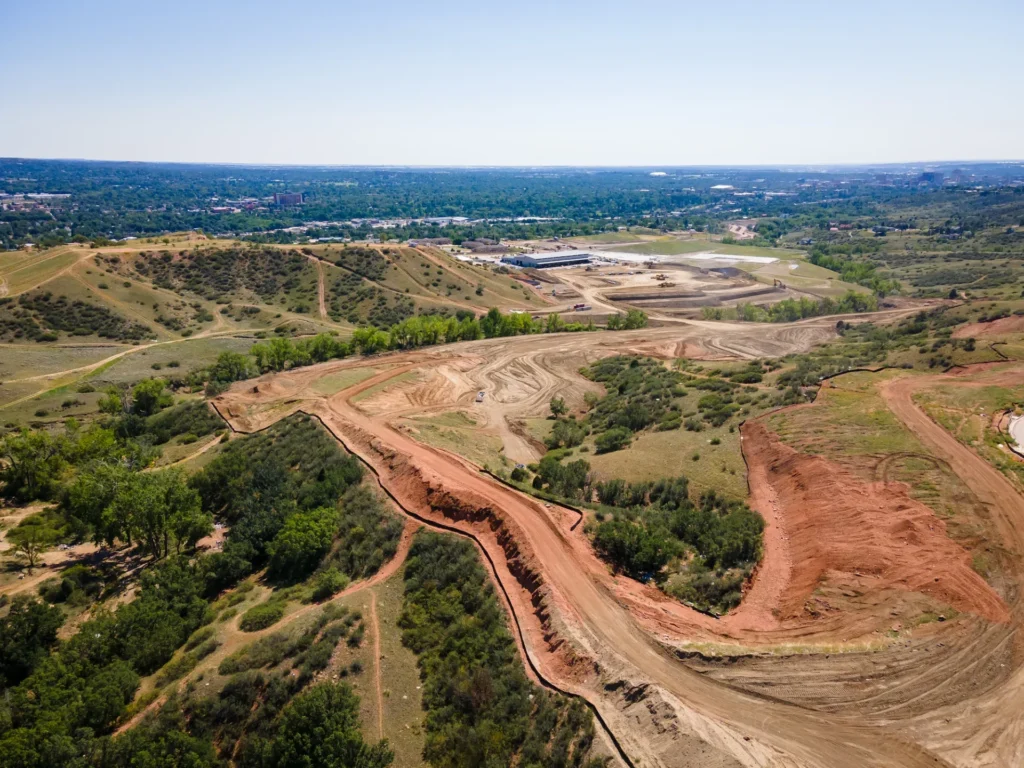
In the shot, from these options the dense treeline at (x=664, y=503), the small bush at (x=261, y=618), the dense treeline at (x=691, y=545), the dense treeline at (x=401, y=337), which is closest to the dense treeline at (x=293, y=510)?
the small bush at (x=261, y=618)

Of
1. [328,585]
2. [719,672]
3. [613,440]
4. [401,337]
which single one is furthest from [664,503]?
[401,337]

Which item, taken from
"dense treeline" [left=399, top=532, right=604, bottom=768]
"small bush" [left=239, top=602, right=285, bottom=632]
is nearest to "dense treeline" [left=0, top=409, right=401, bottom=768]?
"small bush" [left=239, top=602, right=285, bottom=632]

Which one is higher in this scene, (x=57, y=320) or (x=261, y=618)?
(x=261, y=618)

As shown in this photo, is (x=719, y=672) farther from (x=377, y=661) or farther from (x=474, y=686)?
(x=377, y=661)

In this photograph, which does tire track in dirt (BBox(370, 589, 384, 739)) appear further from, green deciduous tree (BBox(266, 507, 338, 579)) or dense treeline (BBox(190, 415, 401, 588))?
green deciduous tree (BBox(266, 507, 338, 579))

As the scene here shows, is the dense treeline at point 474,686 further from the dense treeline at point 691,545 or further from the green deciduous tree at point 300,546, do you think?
the dense treeline at point 691,545

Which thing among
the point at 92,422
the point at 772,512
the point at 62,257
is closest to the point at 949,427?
the point at 772,512

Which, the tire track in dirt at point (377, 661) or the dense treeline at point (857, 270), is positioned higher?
the dense treeline at point (857, 270)
